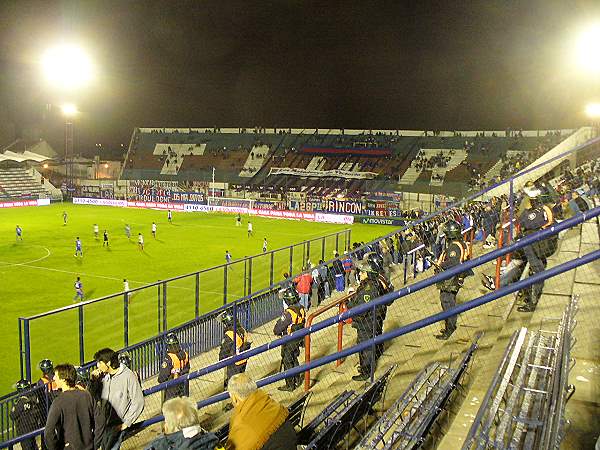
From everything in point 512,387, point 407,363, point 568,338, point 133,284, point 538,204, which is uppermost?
point 538,204

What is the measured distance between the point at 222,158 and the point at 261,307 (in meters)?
60.5

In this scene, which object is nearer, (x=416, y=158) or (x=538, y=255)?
(x=538, y=255)

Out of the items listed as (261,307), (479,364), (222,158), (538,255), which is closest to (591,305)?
(538,255)

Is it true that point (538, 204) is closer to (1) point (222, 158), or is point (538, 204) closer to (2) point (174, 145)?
(1) point (222, 158)

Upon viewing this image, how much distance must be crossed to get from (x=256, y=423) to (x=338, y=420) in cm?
167

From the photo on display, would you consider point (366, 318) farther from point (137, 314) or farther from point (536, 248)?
point (137, 314)

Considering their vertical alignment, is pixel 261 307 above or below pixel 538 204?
below

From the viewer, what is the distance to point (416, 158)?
6338 centimetres

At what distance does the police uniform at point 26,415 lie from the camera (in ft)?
23.5

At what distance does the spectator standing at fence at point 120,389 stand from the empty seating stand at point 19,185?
59.7 meters

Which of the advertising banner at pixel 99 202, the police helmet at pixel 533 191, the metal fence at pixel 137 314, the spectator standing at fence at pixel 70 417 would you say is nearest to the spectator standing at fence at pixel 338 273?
the metal fence at pixel 137 314

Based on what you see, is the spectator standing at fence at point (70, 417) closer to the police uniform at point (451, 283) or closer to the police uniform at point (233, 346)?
the police uniform at point (233, 346)

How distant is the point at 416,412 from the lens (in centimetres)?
525

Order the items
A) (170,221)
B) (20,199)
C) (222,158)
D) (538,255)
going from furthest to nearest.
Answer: (222,158) → (20,199) → (170,221) → (538,255)
